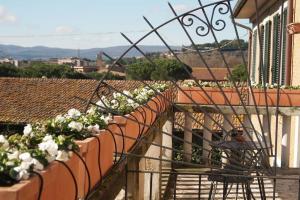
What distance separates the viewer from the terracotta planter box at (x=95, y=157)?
3.09 m

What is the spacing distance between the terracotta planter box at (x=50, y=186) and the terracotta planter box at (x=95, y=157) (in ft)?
0.88

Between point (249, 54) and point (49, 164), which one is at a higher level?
point (249, 54)

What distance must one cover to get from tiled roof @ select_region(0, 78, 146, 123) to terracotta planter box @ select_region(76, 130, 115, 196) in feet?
58.8

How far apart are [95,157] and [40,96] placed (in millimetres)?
20878

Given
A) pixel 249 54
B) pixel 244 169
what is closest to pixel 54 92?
pixel 249 54

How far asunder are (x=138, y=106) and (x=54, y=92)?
19.0m

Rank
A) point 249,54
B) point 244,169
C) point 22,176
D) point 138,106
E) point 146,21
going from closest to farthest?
point 22,176 → point 146,21 → point 244,169 → point 138,106 → point 249,54

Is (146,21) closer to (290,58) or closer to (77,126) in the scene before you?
(77,126)

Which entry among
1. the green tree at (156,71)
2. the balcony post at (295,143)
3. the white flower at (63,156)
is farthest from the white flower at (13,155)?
the balcony post at (295,143)

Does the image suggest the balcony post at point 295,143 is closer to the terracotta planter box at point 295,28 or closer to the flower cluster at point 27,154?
the terracotta planter box at point 295,28

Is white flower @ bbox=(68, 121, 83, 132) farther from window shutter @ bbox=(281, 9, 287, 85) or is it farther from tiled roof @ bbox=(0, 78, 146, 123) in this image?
tiled roof @ bbox=(0, 78, 146, 123)

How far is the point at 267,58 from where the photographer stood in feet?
48.9

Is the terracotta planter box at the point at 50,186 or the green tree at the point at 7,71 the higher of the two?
the green tree at the point at 7,71

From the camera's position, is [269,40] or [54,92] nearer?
[269,40]
